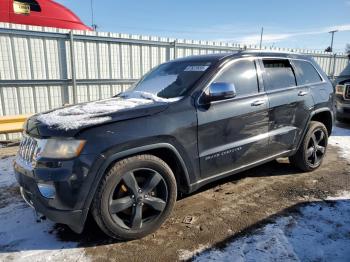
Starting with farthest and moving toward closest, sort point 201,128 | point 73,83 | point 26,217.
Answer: point 73,83 < point 26,217 < point 201,128

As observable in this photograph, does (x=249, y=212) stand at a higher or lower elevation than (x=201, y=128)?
lower

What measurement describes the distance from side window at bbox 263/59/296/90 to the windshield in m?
0.93

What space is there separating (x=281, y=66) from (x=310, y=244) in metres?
2.44

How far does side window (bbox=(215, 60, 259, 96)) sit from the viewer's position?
137 inches

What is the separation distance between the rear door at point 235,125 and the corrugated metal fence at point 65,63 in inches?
206

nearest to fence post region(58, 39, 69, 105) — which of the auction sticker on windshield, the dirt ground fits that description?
the auction sticker on windshield

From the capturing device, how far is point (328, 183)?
13.9 feet

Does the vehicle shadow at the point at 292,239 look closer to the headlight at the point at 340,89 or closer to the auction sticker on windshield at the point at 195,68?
Answer: the auction sticker on windshield at the point at 195,68

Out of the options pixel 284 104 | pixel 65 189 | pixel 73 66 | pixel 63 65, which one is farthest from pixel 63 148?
pixel 63 65

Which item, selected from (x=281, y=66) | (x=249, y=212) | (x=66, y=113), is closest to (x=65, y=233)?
(x=66, y=113)

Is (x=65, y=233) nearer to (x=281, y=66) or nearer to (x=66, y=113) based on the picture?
(x=66, y=113)

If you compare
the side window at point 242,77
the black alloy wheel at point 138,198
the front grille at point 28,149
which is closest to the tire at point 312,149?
the side window at point 242,77

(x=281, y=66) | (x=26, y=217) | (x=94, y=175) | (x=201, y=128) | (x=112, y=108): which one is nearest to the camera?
(x=94, y=175)

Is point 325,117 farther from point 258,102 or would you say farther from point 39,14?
point 39,14
